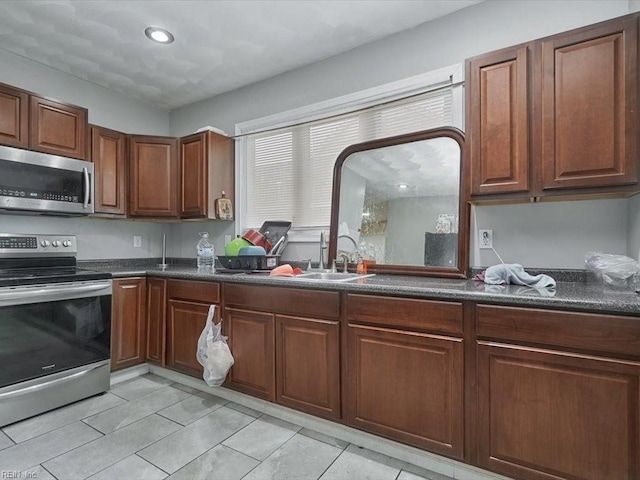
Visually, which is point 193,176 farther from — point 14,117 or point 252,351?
point 252,351

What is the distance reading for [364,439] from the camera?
6.09 feet

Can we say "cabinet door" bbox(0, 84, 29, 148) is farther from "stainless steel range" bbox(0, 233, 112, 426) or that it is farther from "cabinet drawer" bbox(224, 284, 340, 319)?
"cabinet drawer" bbox(224, 284, 340, 319)

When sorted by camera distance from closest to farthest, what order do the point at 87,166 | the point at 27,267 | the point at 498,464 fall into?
the point at 498,464 < the point at 27,267 < the point at 87,166

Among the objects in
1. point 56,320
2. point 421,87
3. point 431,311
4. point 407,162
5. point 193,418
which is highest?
point 421,87

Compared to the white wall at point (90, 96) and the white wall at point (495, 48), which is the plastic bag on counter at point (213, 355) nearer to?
the white wall at point (495, 48)

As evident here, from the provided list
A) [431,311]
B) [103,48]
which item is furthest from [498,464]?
[103,48]

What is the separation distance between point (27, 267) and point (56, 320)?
68 centimetres

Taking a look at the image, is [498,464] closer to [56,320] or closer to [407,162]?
[407,162]

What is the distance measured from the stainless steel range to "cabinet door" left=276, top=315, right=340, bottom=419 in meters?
1.42

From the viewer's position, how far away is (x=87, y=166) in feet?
9.20

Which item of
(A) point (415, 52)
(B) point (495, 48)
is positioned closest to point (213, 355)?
(A) point (415, 52)

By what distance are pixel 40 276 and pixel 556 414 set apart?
2.97 metres

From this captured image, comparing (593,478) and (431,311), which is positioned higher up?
(431,311)

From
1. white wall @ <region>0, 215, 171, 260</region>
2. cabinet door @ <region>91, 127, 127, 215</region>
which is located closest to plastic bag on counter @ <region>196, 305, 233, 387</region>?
cabinet door @ <region>91, 127, 127, 215</region>
